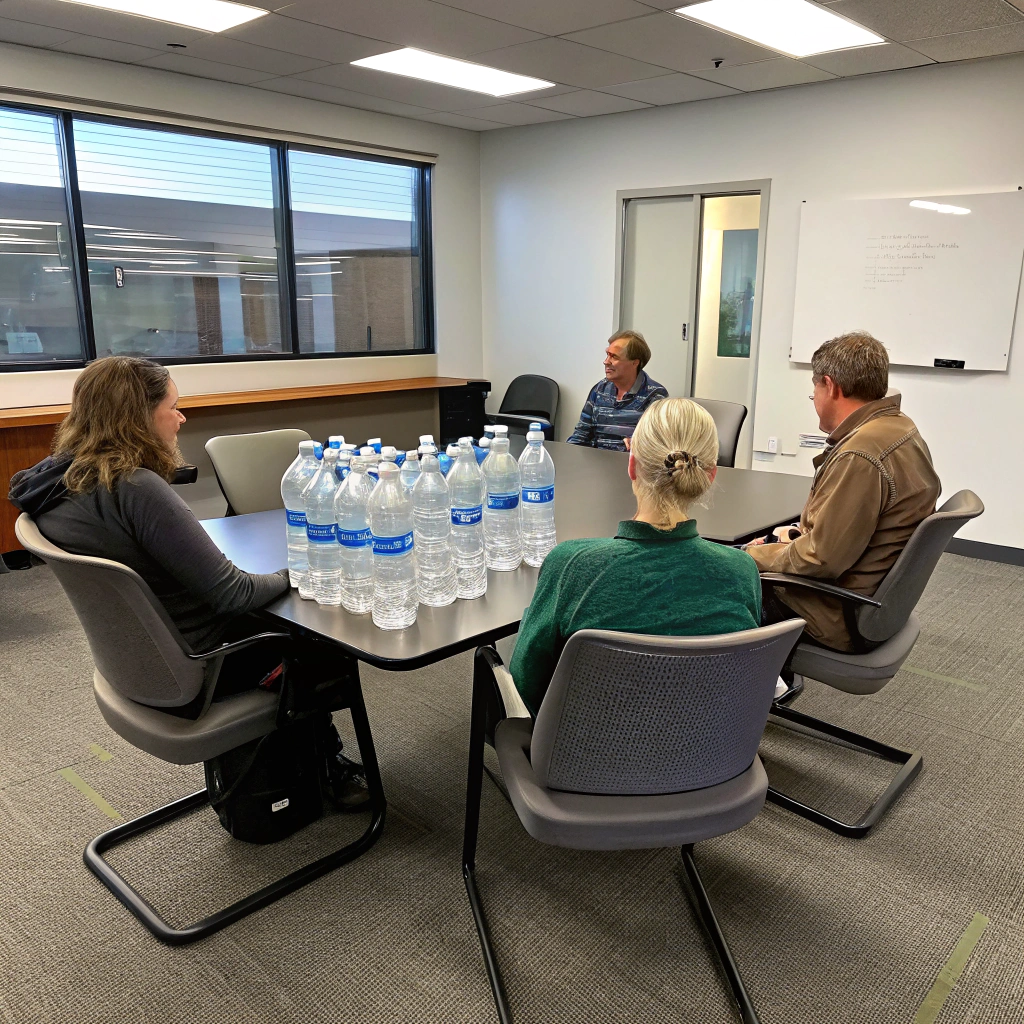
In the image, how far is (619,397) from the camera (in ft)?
13.3

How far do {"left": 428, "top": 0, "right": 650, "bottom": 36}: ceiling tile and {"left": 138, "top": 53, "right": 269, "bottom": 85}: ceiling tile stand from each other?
180 centimetres

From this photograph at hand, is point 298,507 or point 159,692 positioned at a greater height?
point 298,507

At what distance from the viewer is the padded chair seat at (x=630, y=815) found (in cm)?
144

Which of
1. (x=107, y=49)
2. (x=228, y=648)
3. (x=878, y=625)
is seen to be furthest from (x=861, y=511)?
(x=107, y=49)

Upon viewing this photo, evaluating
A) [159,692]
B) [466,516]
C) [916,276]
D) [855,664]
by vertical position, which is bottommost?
[855,664]

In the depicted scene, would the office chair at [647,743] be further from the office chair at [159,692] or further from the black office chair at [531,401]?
the black office chair at [531,401]


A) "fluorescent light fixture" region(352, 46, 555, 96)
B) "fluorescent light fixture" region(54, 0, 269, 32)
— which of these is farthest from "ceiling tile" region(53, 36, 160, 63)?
"fluorescent light fixture" region(352, 46, 555, 96)

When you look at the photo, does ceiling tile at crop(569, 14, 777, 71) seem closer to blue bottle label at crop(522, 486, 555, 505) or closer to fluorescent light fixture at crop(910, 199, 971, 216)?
fluorescent light fixture at crop(910, 199, 971, 216)

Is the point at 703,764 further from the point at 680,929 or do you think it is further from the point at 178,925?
the point at 178,925

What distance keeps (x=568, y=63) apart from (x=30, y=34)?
2.69 m

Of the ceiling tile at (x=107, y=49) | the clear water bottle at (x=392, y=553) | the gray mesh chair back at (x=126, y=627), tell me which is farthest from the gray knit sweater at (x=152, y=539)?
the ceiling tile at (x=107, y=49)

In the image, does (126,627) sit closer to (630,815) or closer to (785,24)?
(630,815)

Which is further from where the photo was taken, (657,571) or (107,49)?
(107,49)

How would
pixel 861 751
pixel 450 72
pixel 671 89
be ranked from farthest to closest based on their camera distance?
pixel 671 89 < pixel 450 72 < pixel 861 751
